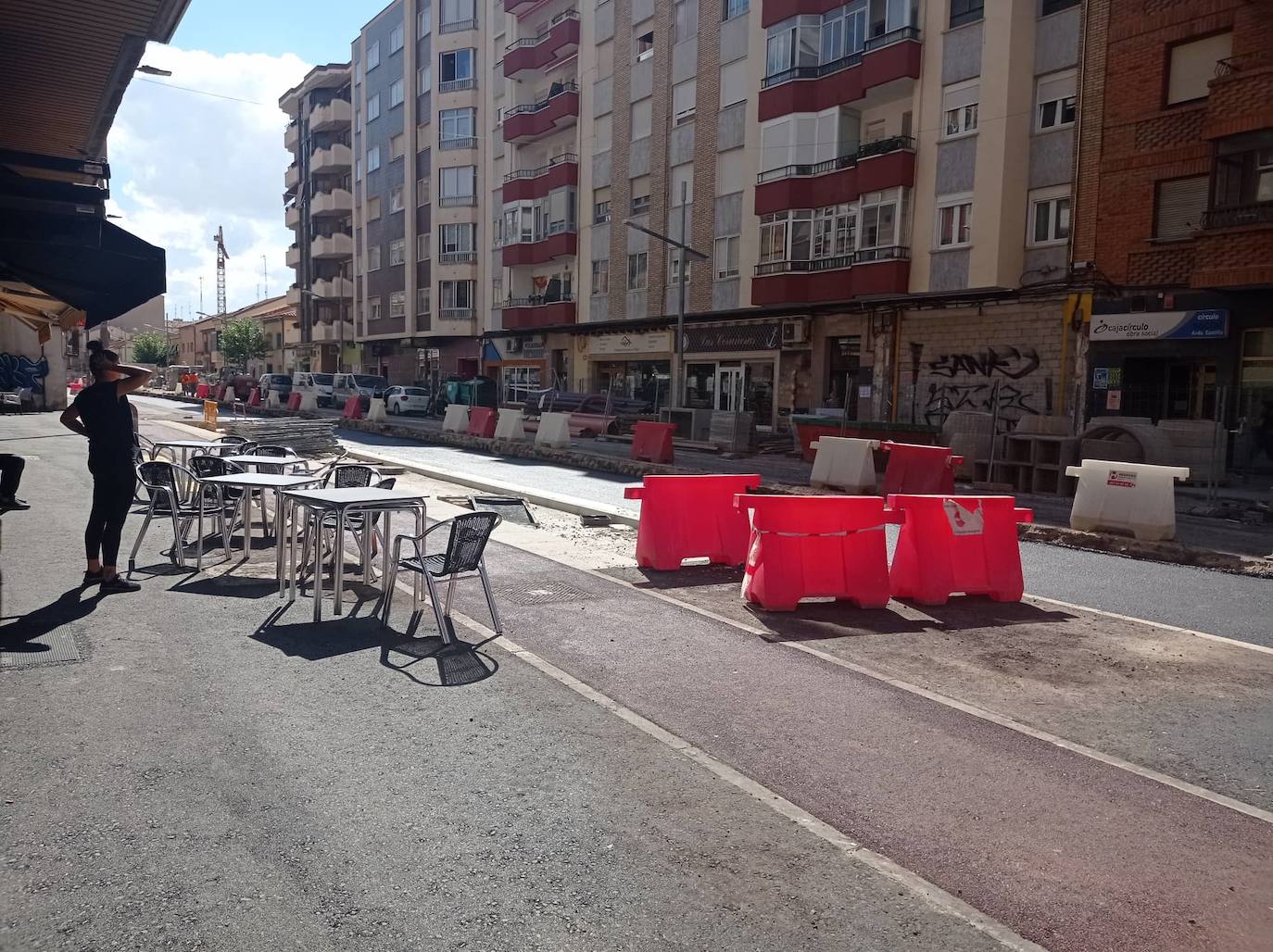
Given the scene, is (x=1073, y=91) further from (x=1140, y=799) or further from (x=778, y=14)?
(x=1140, y=799)

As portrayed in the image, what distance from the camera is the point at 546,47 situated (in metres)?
41.2

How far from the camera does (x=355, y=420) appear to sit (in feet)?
103

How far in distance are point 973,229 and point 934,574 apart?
61.1ft

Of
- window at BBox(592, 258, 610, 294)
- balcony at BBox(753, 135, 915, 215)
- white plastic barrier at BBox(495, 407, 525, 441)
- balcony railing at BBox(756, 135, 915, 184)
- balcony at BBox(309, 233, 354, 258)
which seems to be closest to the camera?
white plastic barrier at BBox(495, 407, 525, 441)

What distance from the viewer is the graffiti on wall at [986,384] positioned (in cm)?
2338

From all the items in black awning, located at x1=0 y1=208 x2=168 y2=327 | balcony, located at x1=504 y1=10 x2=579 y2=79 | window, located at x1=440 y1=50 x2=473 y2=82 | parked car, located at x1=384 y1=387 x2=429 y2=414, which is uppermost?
window, located at x1=440 y1=50 x2=473 y2=82

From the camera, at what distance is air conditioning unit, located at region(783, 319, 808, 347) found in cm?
2959

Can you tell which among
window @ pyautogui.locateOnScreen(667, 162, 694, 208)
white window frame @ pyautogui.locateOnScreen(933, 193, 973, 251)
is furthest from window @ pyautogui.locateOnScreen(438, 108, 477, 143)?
white window frame @ pyautogui.locateOnScreen(933, 193, 973, 251)

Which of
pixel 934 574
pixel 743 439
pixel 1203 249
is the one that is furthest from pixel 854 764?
pixel 743 439

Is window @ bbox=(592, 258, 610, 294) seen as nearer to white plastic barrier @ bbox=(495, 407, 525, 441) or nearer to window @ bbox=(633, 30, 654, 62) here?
window @ bbox=(633, 30, 654, 62)

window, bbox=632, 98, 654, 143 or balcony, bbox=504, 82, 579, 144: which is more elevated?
balcony, bbox=504, 82, 579, 144

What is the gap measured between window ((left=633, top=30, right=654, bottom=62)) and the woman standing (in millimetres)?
31925

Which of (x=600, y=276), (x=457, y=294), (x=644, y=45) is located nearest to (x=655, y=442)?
(x=600, y=276)

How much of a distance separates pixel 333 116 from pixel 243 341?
89.2 feet
